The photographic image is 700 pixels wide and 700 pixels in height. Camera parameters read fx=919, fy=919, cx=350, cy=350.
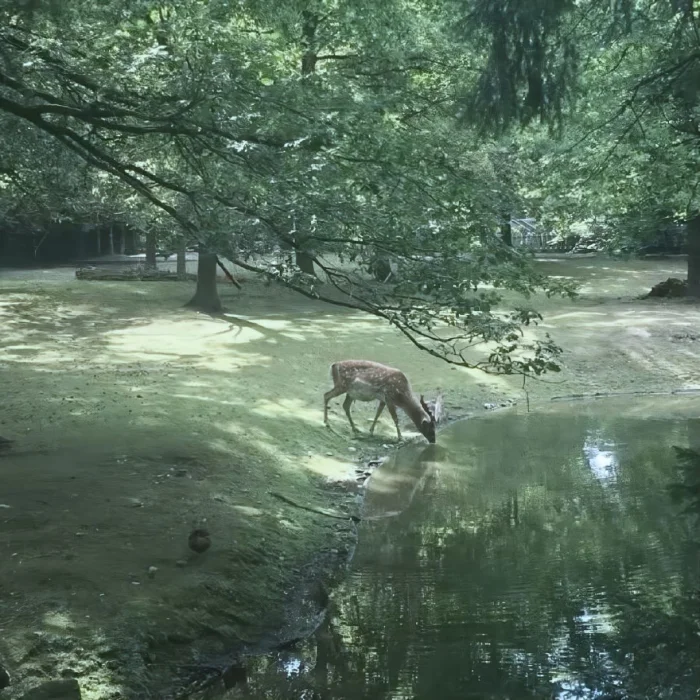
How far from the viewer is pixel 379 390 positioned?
14.1 meters

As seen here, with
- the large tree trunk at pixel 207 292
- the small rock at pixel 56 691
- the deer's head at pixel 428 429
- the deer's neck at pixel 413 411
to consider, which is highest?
the large tree trunk at pixel 207 292

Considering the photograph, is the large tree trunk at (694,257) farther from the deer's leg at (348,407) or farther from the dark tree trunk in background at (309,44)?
the deer's leg at (348,407)

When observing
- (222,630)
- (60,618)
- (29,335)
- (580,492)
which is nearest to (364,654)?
(222,630)

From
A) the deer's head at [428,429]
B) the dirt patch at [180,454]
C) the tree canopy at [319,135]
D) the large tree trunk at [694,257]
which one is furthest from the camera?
the large tree trunk at [694,257]

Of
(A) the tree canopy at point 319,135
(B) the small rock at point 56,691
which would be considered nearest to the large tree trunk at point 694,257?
(A) the tree canopy at point 319,135

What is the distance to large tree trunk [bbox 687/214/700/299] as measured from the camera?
2641 centimetres

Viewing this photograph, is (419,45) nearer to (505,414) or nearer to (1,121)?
(505,414)

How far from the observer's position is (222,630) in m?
6.61

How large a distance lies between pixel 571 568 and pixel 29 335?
14.6 m

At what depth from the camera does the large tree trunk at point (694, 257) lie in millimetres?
26406

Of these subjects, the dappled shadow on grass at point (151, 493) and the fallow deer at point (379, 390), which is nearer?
the dappled shadow on grass at point (151, 493)

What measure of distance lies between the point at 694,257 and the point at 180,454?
20622 mm

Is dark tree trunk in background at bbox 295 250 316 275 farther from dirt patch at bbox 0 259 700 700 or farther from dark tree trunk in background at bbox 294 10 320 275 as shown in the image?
dirt patch at bbox 0 259 700 700

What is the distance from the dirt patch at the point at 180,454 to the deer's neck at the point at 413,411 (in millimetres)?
617
